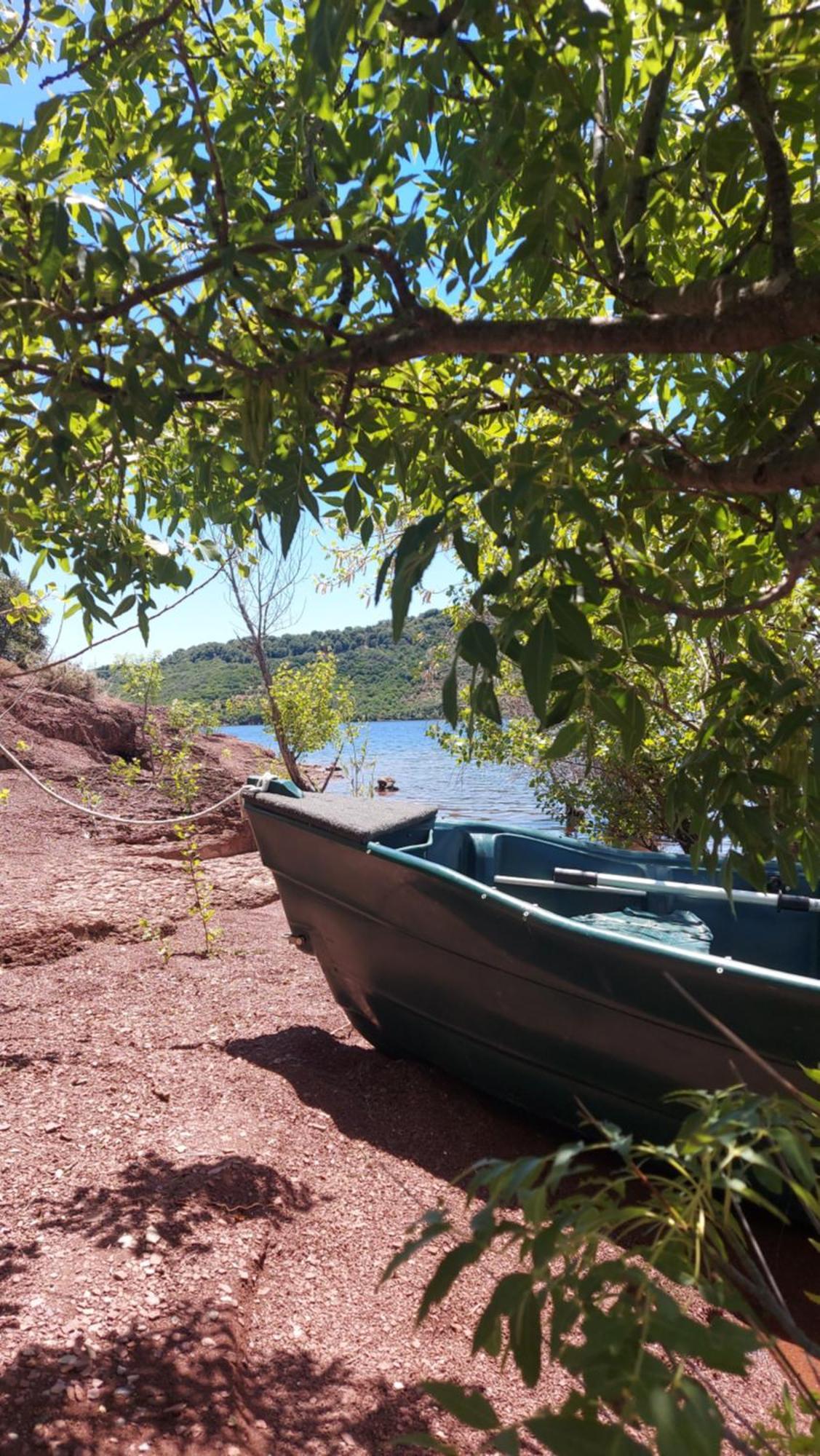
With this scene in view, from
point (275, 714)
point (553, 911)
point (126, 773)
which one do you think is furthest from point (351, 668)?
point (553, 911)

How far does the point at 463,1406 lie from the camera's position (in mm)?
681

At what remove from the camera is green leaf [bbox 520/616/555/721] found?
3.61ft

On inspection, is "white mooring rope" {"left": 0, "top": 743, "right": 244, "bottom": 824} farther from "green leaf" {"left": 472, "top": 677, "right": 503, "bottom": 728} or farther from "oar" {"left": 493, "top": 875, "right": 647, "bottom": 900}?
"green leaf" {"left": 472, "top": 677, "right": 503, "bottom": 728}

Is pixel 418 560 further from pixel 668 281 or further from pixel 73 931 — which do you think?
pixel 73 931

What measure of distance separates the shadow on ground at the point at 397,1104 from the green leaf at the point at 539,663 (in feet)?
9.06

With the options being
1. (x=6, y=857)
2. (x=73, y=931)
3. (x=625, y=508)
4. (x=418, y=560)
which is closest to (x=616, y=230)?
(x=625, y=508)

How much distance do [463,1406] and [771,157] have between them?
66.2 inches

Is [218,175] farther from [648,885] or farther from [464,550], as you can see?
[648,885]

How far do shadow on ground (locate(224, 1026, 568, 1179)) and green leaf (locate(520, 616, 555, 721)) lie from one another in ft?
9.06

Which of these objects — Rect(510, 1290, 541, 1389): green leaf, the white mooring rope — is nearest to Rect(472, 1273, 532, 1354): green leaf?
Rect(510, 1290, 541, 1389): green leaf

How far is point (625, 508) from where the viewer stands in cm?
198

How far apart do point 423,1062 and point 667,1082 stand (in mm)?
1298

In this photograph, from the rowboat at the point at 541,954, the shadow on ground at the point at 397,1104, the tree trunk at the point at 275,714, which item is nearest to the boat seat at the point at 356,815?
the rowboat at the point at 541,954

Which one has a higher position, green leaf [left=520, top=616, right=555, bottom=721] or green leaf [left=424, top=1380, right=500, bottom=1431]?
green leaf [left=520, top=616, right=555, bottom=721]
